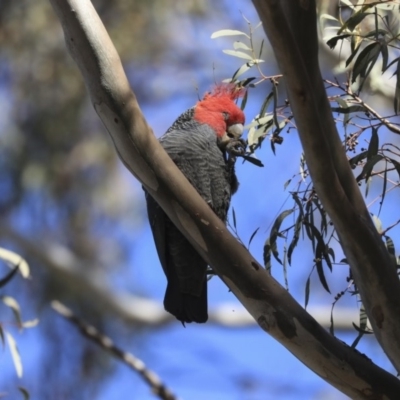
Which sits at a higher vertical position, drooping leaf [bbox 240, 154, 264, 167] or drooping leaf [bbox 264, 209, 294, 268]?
drooping leaf [bbox 240, 154, 264, 167]

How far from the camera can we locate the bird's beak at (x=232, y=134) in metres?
2.50

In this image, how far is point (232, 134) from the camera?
8.27ft

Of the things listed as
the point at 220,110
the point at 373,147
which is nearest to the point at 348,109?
the point at 373,147

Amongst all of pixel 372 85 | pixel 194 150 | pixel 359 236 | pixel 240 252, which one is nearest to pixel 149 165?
pixel 240 252

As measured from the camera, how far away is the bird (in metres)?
2.19

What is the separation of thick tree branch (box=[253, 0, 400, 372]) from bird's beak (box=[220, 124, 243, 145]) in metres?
0.92

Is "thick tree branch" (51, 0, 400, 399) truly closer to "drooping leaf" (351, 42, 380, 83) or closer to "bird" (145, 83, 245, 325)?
"bird" (145, 83, 245, 325)

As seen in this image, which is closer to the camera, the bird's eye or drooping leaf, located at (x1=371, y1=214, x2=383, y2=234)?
drooping leaf, located at (x1=371, y1=214, x2=383, y2=234)

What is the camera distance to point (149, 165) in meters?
1.71

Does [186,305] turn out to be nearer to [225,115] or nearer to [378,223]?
[378,223]

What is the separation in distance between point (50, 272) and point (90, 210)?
0.58 m

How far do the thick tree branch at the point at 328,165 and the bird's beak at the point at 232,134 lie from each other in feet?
3.00

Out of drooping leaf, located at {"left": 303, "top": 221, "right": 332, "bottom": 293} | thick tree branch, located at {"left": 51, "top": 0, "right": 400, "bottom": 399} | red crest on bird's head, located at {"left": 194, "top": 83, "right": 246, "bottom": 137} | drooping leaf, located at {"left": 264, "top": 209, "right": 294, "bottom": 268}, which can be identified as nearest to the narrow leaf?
drooping leaf, located at {"left": 264, "top": 209, "right": 294, "bottom": 268}

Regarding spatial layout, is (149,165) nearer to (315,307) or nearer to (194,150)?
(194,150)
